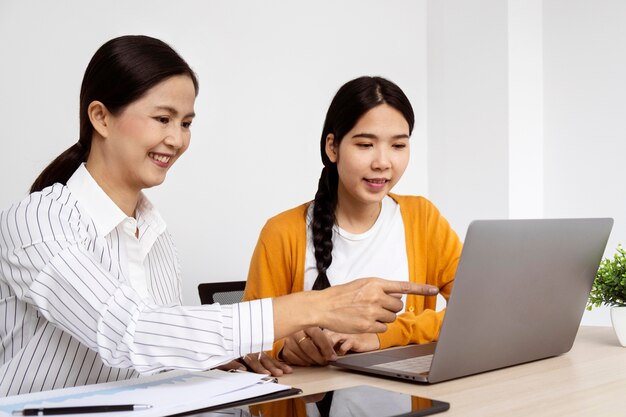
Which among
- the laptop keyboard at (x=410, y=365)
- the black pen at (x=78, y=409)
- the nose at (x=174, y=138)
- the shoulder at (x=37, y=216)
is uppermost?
the nose at (x=174, y=138)

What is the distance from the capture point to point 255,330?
3.58 ft

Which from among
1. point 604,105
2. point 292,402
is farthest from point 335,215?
point 604,105

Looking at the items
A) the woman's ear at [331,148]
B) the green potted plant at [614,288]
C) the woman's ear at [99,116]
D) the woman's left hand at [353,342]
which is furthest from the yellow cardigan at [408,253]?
the woman's ear at [99,116]

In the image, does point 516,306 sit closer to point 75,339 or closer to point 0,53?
point 75,339

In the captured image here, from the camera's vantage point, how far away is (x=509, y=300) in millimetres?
1229

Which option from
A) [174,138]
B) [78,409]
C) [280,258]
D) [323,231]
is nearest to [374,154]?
[323,231]

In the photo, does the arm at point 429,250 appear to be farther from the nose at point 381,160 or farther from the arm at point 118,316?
the arm at point 118,316

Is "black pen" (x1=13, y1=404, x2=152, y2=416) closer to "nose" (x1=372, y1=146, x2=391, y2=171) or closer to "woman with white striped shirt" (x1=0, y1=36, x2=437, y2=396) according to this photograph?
"woman with white striped shirt" (x1=0, y1=36, x2=437, y2=396)

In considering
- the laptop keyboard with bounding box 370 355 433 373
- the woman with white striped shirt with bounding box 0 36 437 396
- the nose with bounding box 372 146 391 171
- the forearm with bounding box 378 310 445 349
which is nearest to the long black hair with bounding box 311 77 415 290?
the nose with bounding box 372 146 391 171

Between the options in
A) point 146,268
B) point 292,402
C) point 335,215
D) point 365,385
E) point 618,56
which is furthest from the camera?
point 618,56

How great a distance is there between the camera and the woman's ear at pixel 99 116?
135 cm

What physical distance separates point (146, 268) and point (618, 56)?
270 centimetres

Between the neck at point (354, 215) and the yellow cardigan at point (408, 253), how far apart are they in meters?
0.09

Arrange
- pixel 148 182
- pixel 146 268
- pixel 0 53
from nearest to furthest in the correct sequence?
pixel 148 182 < pixel 146 268 < pixel 0 53
